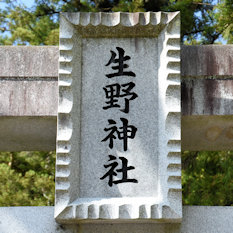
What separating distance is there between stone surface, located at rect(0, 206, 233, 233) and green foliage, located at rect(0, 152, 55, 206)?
397 cm

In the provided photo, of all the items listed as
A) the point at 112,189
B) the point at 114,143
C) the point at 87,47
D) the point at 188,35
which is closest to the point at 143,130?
the point at 114,143

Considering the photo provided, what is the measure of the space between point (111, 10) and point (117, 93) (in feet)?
13.9

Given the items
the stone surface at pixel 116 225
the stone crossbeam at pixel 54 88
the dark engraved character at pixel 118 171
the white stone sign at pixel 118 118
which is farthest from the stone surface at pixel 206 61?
the stone surface at pixel 116 225

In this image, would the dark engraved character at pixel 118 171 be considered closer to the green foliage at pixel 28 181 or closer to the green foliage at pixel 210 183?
the green foliage at pixel 210 183

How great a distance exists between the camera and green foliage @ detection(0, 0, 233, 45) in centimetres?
604

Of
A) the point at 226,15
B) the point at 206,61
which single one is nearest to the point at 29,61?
the point at 206,61

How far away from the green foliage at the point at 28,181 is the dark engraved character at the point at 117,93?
14.0 ft

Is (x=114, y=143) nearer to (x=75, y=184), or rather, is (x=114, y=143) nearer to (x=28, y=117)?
(x=75, y=184)

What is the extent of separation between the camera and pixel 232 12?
5.11m

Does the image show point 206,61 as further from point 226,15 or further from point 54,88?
point 226,15

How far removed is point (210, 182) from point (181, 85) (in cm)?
346

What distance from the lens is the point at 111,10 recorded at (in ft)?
23.6

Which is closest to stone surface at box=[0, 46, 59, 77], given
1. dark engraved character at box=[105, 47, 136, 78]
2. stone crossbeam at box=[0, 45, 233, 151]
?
stone crossbeam at box=[0, 45, 233, 151]

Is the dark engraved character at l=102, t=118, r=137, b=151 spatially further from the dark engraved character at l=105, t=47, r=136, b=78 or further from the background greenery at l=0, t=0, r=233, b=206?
the background greenery at l=0, t=0, r=233, b=206
